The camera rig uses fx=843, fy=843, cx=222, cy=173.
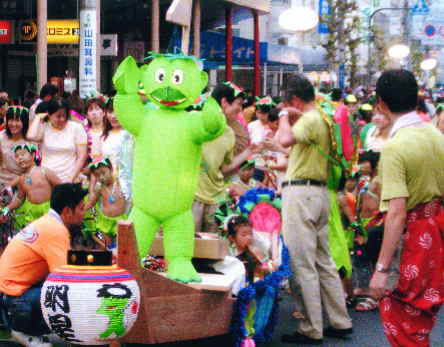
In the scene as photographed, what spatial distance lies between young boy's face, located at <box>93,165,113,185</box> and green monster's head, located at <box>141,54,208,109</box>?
7.70 ft

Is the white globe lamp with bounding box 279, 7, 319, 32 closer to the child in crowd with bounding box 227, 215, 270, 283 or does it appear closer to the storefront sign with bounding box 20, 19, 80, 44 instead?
the storefront sign with bounding box 20, 19, 80, 44

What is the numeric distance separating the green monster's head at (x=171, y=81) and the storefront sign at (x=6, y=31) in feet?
43.8

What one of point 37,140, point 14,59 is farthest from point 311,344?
point 14,59

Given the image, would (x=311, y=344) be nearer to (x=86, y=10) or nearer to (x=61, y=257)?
(x=61, y=257)

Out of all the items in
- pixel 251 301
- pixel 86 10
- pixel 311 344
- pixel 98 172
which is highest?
pixel 86 10

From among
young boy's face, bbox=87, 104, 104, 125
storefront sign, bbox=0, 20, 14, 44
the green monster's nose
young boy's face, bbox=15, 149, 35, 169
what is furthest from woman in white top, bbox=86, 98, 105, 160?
storefront sign, bbox=0, 20, 14, 44

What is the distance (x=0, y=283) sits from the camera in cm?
572

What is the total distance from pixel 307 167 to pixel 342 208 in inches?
65.5

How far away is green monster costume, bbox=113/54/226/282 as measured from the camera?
5598 millimetres

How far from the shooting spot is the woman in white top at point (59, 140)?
852 centimetres

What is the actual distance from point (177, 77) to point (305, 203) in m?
1.33

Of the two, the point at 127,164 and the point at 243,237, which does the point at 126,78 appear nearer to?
the point at 127,164

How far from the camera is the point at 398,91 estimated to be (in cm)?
417

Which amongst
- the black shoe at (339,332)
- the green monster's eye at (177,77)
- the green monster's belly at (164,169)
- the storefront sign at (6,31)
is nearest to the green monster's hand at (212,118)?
the green monster's belly at (164,169)
